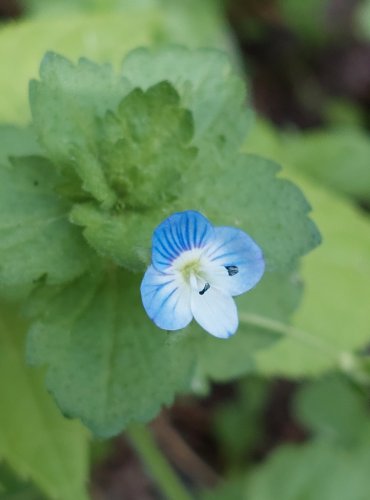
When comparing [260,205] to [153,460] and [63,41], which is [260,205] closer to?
[153,460]

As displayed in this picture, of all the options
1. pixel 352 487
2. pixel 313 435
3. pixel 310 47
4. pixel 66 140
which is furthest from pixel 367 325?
pixel 310 47

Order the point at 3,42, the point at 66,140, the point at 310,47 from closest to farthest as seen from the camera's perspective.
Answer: the point at 66,140 < the point at 3,42 < the point at 310,47

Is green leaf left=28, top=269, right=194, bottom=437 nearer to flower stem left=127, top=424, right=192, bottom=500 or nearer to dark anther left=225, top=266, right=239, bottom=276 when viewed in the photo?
dark anther left=225, top=266, right=239, bottom=276

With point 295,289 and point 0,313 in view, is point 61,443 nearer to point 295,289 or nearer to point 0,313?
point 0,313

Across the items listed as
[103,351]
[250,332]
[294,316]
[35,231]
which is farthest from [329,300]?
[35,231]

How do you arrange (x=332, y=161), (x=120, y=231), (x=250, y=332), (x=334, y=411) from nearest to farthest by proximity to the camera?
(x=120, y=231), (x=250, y=332), (x=334, y=411), (x=332, y=161)

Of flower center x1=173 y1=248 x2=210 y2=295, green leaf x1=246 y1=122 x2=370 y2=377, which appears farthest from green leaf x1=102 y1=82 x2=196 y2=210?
green leaf x1=246 y1=122 x2=370 y2=377
